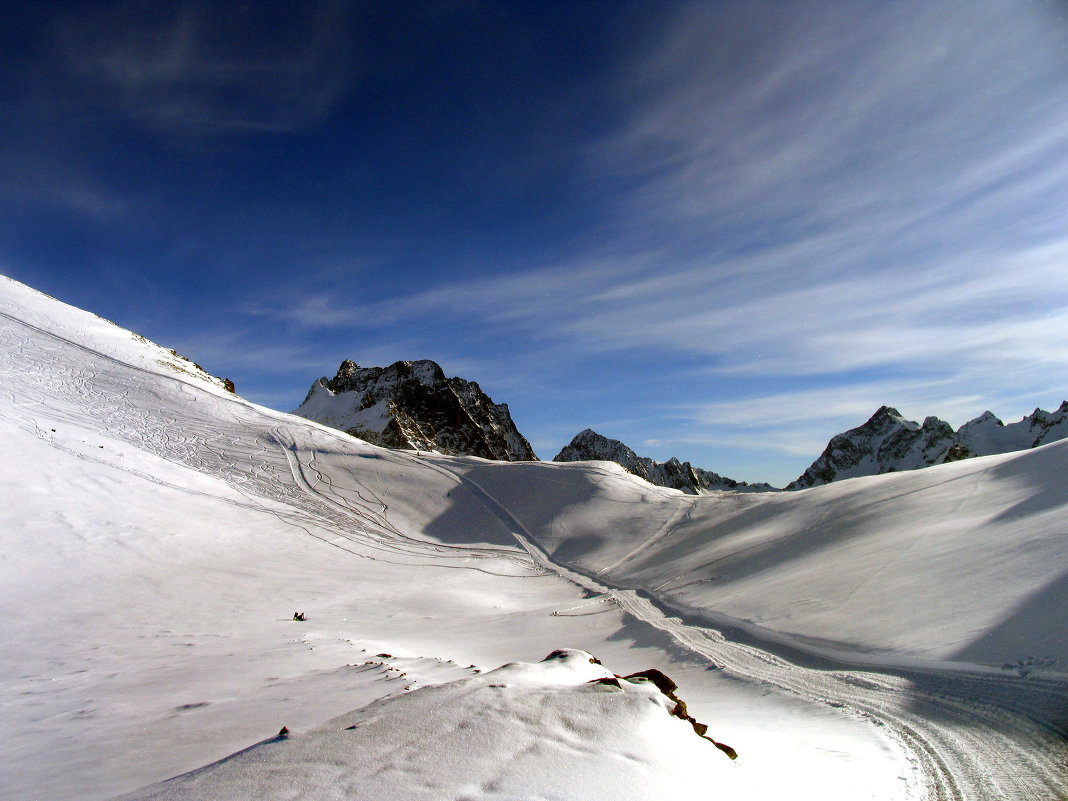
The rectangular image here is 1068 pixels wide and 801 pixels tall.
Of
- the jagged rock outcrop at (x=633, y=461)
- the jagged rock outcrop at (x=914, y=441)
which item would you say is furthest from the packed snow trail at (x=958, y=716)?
the jagged rock outcrop at (x=914, y=441)

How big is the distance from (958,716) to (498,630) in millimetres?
8212

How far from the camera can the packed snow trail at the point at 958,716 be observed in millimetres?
4344

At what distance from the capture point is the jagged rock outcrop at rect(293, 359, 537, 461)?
86.4 m

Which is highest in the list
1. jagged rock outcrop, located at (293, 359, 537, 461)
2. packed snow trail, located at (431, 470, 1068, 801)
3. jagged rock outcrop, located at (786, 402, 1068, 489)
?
jagged rock outcrop, located at (786, 402, 1068, 489)

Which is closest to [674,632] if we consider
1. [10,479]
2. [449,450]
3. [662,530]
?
[662,530]

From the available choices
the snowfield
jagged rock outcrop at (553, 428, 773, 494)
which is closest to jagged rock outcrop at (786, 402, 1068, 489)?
jagged rock outcrop at (553, 428, 773, 494)

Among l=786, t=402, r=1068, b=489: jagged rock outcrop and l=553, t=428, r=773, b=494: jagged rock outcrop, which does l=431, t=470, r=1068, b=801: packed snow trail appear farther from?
l=786, t=402, r=1068, b=489: jagged rock outcrop

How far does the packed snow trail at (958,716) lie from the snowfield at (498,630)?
36mm

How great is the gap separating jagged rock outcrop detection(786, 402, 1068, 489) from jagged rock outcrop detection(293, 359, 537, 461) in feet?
342

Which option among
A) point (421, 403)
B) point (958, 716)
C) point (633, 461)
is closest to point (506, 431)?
point (421, 403)

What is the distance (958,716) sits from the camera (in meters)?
5.52

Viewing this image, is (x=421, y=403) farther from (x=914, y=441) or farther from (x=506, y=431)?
(x=914, y=441)

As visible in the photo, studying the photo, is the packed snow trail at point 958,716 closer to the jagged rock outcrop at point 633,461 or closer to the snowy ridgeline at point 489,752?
the snowy ridgeline at point 489,752

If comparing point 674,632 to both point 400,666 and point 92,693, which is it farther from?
point 92,693
